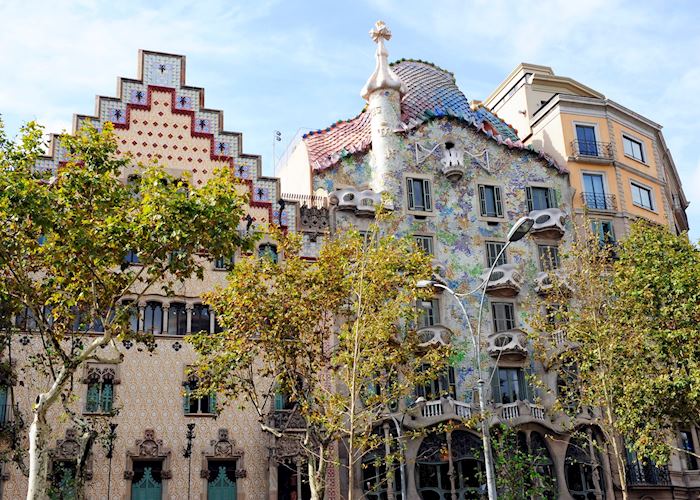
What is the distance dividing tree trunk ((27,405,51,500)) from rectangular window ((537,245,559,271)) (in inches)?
883

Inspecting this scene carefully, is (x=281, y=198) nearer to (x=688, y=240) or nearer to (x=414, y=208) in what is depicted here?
(x=414, y=208)

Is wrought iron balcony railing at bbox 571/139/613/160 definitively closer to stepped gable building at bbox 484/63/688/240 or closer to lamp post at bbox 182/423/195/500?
stepped gable building at bbox 484/63/688/240

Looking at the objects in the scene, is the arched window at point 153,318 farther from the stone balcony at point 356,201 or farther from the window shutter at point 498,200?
the window shutter at point 498,200

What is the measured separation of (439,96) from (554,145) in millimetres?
5524

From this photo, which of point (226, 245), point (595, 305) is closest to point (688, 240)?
point (595, 305)

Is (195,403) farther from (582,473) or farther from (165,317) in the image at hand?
(582,473)

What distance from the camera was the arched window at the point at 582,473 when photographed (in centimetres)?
3170

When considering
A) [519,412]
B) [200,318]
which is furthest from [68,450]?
[519,412]

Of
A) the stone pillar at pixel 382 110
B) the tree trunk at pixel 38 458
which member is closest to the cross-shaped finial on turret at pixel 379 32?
the stone pillar at pixel 382 110

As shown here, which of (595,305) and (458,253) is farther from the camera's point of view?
(458,253)

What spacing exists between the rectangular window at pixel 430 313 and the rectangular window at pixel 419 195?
3.86 meters

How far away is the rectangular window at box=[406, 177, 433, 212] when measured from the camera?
34.6 meters

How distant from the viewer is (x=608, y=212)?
36.8 metres

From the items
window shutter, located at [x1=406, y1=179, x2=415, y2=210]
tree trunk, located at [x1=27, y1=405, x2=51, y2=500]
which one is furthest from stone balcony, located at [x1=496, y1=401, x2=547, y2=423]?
tree trunk, located at [x1=27, y1=405, x2=51, y2=500]
